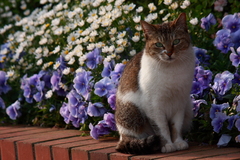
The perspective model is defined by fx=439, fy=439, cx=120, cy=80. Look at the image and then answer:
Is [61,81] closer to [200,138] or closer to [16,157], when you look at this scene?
[16,157]

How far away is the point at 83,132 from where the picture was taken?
3.73 meters

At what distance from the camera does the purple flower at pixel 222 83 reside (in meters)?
3.12

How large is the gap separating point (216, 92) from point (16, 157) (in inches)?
66.3

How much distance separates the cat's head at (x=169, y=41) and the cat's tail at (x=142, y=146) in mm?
526

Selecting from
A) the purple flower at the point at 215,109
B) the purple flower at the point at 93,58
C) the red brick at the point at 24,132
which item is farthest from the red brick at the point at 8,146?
the purple flower at the point at 215,109

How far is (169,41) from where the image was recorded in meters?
2.88

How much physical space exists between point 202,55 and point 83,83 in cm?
103

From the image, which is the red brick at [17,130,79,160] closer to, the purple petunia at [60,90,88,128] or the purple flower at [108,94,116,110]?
the purple petunia at [60,90,88,128]

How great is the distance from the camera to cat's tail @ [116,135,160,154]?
111 inches

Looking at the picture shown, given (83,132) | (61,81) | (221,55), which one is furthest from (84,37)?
(221,55)

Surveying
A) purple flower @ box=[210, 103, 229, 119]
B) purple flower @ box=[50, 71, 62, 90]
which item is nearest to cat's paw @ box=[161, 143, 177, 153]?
Answer: purple flower @ box=[210, 103, 229, 119]

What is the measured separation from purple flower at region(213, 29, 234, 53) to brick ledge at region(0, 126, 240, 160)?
939mm

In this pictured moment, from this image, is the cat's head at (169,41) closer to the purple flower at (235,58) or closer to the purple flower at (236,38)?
the purple flower at (235,58)

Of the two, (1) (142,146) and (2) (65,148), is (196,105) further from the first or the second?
(2) (65,148)
